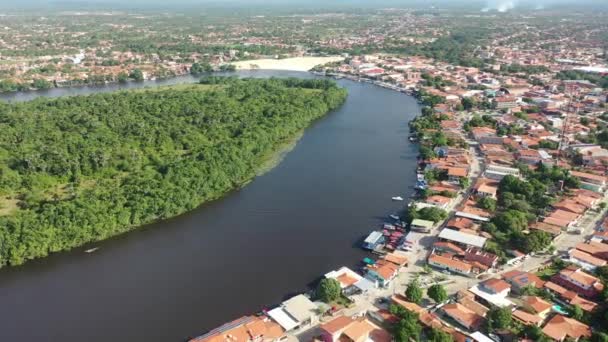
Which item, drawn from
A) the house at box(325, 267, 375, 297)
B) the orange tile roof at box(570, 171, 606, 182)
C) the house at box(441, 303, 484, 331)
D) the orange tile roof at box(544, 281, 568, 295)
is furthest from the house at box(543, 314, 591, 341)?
the orange tile roof at box(570, 171, 606, 182)

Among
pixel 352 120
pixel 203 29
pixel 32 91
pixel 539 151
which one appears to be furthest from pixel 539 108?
pixel 203 29

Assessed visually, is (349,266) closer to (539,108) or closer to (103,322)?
(103,322)

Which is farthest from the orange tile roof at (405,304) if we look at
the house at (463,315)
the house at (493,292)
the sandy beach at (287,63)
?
the sandy beach at (287,63)

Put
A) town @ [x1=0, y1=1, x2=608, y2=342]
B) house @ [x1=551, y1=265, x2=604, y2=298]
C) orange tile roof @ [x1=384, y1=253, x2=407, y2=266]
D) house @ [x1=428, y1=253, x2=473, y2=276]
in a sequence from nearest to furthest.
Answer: town @ [x1=0, y1=1, x2=608, y2=342] < house @ [x1=551, y1=265, x2=604, y2=298] < house @ [x1=428, y1=253, x2=473, y2=276] < orange tile roof @ [x1=384, y1=253, x2=407, y2=266]

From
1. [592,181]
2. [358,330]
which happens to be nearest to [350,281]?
[358,330]

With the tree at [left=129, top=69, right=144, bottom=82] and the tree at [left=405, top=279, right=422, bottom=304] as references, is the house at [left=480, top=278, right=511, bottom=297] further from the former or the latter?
the tree at [left=129, top=69, right=144, bottom=82]

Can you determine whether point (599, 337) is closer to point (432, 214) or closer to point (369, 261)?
point (369, 261)
